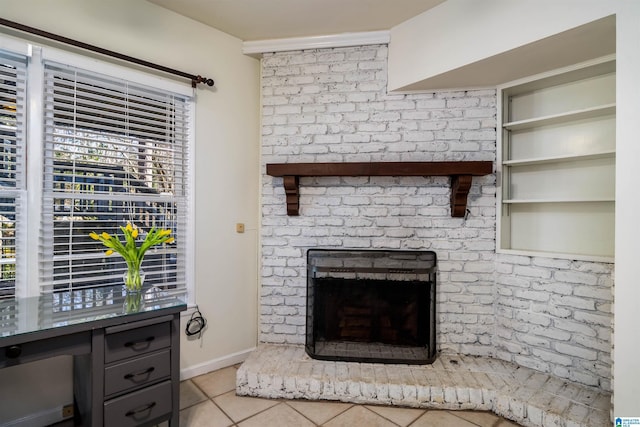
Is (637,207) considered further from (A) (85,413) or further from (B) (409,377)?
(A) (85,413)

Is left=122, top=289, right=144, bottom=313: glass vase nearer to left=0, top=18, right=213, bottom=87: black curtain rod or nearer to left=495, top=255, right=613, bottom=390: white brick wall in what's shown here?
left=0, top=18, right=213, bottom=87: black curtain rod

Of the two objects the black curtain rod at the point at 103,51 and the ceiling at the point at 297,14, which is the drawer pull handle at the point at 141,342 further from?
the ceiling at the point at 297,14

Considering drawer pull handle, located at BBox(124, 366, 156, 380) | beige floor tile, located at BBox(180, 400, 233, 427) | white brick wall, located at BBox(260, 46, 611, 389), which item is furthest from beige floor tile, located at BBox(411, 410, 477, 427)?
drawer pull handle, located at BBox(124, 366, 156, 380)

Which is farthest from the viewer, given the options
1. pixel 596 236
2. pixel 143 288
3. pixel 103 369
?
pixel 596 236

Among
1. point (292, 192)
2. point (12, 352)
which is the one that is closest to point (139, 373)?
point (12, 352)

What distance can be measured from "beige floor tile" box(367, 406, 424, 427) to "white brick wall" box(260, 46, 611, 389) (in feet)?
2.07

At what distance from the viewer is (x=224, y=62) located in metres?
2.71

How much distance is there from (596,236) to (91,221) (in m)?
3.36

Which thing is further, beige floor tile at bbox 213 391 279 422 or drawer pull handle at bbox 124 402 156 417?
beige floor tile at bbox 213 391 279 422

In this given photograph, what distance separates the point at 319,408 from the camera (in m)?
2.17

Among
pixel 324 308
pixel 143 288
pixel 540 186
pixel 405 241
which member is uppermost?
pixel 540 186

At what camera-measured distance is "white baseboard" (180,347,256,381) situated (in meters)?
2.51

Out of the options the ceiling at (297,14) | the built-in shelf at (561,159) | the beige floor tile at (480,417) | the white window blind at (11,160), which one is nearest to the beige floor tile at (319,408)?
the beige floor tile at (480,417)

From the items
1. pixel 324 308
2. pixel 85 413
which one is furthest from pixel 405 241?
pixel 85 413
